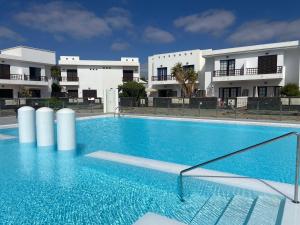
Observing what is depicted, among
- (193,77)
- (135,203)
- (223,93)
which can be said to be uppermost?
(193,77)

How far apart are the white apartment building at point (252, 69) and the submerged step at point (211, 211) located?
24.0 m

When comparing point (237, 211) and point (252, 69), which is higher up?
point (252, 69)

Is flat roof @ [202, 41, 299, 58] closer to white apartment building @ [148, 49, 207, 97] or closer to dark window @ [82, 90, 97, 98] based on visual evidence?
white apartment building @ [148, 49, 207, 97]

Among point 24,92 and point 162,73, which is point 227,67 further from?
point 24,92

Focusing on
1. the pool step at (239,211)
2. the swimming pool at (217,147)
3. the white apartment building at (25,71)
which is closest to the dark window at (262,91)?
the swimming pool at (217,147)

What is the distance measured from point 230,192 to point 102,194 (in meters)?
2.44

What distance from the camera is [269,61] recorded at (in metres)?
25.0

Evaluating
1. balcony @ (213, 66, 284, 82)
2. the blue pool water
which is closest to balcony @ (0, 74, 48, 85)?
balcony @ (213, 66, 284, 82)

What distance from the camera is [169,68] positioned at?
3309 cm

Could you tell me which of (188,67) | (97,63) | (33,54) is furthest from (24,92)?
(188,67)

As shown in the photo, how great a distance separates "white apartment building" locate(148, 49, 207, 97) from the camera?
30.8m

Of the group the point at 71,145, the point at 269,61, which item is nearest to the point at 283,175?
the point at 71,145

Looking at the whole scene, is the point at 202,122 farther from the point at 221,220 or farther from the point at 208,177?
the point at 221,220

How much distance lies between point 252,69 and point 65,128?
79.5ft
